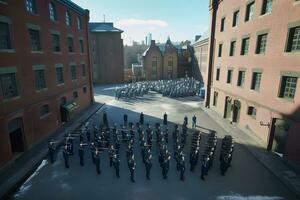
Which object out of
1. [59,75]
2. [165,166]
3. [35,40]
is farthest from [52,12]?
[165,166]

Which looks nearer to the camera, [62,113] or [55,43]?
[55,43]

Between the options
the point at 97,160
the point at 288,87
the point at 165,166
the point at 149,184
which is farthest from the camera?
the point at 288,87

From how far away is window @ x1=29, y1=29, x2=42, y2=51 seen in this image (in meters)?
13.6

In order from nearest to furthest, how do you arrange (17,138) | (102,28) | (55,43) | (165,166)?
(165,166) < (17,138) < (55,43) < (102,28)

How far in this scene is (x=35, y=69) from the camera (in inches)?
539

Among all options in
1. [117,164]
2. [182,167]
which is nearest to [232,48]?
[182,167]

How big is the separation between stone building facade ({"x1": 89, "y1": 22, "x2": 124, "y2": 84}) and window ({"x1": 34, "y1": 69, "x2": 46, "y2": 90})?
29.7 metres

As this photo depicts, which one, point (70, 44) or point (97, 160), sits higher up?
point (70, 44)

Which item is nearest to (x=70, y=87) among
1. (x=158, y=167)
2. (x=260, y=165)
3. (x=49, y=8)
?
(x=49, y=8)

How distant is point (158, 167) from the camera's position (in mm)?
11125

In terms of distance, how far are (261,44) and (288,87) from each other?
4.55m

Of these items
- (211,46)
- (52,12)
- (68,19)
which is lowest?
(211,46)

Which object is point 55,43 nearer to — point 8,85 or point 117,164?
point 8,85

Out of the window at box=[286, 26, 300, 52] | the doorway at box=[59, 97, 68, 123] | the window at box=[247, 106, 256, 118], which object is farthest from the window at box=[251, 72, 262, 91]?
the doorway at box=[59, 97, 68, 123]
